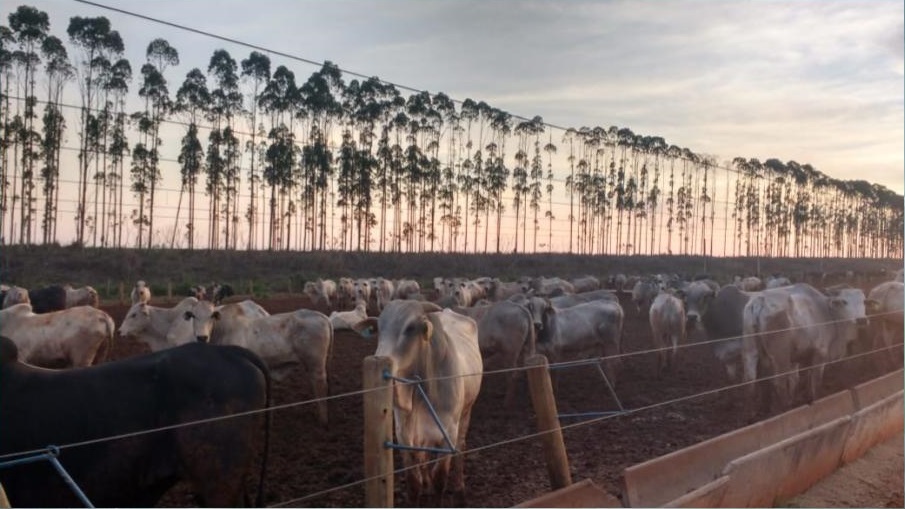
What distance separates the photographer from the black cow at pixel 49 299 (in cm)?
2011

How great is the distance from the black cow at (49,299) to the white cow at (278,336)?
8.98 meters

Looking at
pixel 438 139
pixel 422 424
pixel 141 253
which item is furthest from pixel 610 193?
pixel 422 424

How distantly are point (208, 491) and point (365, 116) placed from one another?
49.0m

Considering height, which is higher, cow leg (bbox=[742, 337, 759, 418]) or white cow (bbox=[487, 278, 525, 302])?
white cow (bbox=[487, 278, 525, 302])

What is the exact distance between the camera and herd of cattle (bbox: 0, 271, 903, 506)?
5.99 meters

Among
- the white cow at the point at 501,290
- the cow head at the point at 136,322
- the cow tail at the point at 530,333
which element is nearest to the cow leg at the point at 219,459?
the cow tail at the point at 530,333

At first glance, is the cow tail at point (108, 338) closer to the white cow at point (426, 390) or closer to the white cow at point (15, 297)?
the white cow at point (15, 297)

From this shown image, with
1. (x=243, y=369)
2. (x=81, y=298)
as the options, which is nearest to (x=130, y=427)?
(x=243, y=369)

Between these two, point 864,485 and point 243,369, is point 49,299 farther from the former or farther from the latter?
point 864,485

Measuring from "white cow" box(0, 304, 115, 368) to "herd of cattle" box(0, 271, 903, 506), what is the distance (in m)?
0.02

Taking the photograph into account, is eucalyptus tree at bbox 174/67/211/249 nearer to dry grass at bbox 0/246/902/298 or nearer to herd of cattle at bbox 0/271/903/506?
dry grass at bbox 0/246/902/298

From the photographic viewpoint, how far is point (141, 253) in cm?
4297

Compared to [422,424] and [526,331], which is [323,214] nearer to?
[526,331]

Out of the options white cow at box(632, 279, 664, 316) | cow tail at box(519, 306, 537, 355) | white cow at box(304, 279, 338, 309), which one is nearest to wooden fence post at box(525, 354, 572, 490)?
cow tail at box(519, 306, 537, 355)
